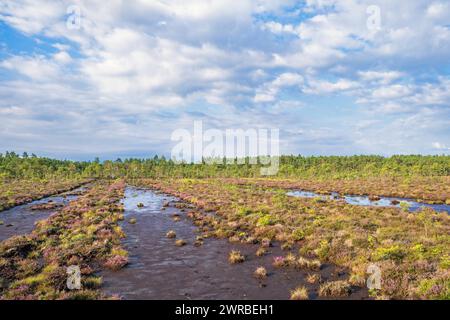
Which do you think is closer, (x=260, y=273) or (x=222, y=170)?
(x=260, y=273)

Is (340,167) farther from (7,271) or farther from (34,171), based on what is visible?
(7,271)

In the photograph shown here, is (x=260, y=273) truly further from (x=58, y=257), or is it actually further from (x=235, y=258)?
Answer: (x=58, y=257)

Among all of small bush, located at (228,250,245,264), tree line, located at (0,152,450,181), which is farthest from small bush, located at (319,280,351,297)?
tree line, located at (0,152,450,181)

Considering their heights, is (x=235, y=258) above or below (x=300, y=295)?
below

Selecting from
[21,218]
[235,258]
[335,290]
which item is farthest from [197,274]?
[21,218]

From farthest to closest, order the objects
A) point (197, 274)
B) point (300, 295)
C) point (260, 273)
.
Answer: point (197, 274) → point (260, 273) → point (300, 295)

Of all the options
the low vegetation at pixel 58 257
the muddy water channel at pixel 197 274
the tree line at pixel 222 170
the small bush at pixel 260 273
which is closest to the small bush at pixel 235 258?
the muddy water channel at pixel 197 274

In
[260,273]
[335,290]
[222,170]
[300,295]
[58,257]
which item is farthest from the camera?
[222,170]

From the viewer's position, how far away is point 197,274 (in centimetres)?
1550

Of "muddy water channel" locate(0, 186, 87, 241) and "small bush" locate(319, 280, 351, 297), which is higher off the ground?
"small bush" locate(319, 280, 351, 297)

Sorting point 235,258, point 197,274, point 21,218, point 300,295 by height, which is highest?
point 300,295

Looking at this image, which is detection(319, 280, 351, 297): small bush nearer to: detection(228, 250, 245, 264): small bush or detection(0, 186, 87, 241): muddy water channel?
detection(228, 250, 245, 264): small bush

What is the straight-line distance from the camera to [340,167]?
148m

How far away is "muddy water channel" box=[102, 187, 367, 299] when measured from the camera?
42.7ft
